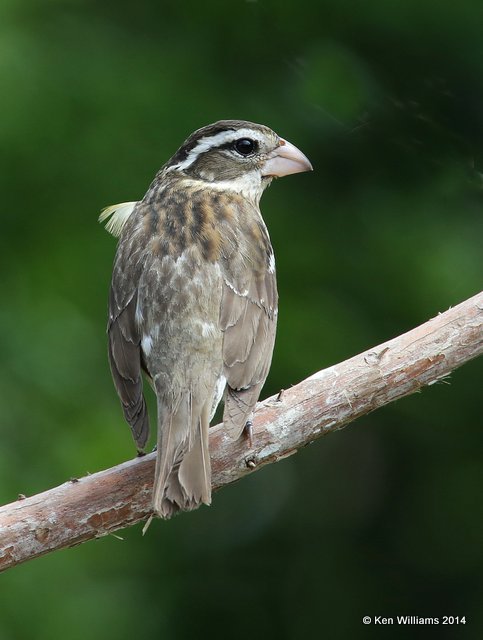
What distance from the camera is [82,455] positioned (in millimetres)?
7016

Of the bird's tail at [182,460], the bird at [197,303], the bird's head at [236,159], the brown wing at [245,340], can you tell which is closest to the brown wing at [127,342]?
the bird at [197,303]

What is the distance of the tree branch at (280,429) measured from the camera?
4816mm

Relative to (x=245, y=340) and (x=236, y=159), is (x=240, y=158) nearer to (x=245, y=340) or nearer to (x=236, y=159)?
(x=236, y=159)

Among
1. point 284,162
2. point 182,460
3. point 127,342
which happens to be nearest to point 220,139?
point 284,162

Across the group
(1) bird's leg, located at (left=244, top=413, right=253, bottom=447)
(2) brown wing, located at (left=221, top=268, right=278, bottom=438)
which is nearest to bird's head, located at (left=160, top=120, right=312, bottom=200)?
(2) brown wing, located at (left=221, top=268, right=278, bottom=438)

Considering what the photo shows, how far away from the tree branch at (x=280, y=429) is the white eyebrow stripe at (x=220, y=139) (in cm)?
132

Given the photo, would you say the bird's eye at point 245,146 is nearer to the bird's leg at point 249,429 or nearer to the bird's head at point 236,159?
the bird's head at point 236,159

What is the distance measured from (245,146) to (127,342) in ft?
3.95

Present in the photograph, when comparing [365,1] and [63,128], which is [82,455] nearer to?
[63,128]

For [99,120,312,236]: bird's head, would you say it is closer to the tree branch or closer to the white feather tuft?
the white feather tuft

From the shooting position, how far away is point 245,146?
19.6 feet

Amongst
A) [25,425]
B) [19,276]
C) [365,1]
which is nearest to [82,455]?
[25,425]

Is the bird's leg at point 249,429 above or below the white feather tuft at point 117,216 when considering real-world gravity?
below

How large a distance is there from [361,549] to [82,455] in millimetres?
1998
